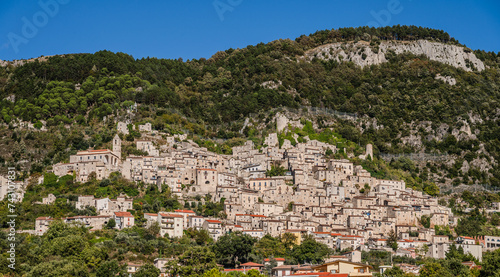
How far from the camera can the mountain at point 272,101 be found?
9862 centimetres

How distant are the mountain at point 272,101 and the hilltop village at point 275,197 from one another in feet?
24.8

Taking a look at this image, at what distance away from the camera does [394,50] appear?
144 m

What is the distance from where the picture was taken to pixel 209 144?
98750 millimetres

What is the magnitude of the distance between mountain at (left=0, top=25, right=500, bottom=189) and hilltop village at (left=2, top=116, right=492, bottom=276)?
7.57 metres

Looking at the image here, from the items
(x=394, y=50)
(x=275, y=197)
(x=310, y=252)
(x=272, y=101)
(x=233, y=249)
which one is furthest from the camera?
(x=394, y=50)

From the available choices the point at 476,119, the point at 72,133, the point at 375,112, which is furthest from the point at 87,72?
the point at 476,119

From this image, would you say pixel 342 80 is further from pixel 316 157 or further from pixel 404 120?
pixel 316 157

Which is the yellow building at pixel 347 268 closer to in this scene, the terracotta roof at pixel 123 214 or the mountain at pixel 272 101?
the terracotta roof at pixel 123 214

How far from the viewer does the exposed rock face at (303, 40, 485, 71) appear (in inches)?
5517

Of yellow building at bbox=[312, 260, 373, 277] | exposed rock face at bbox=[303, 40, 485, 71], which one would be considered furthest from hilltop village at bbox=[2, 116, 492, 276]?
exposed rock face at bbox=[303, 40, 485, 71]

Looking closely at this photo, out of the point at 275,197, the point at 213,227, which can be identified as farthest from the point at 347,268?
the point at 275,197

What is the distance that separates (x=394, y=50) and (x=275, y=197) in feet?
235

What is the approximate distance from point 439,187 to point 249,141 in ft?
93.0

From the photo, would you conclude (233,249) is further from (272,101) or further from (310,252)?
(272,101)
